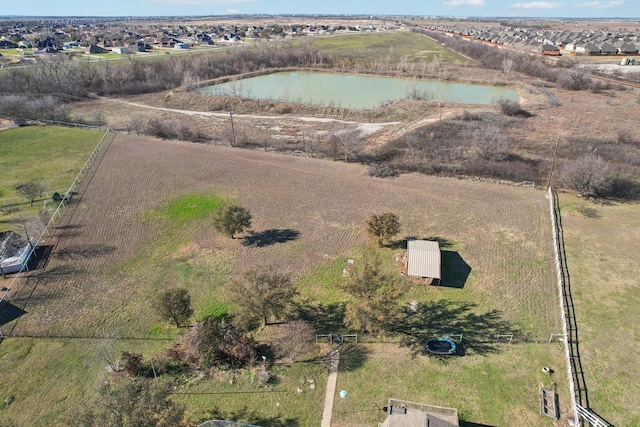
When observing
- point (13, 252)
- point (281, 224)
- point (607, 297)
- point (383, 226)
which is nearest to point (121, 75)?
point (13, 252)

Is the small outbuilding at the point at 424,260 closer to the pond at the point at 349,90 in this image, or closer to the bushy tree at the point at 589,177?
the bushy tree at the point at 589,177

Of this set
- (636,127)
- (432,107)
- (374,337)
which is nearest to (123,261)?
(374,337)

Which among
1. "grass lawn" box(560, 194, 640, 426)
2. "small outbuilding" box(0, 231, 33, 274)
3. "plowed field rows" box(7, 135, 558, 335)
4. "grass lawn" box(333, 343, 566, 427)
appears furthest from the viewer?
"small outbuilding" box(0, 231, 33, 274)

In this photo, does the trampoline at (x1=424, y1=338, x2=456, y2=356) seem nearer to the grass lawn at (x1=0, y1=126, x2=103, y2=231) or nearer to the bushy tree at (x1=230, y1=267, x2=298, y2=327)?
the bushy tree at (x1=230, y1=267, x2=298, y2=327)

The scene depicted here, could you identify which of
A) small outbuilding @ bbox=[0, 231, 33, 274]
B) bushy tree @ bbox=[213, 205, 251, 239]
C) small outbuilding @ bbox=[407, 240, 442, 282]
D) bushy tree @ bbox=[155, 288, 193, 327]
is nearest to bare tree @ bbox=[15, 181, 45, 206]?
small outbuilding @ bbox=[0, 231, 33, 274]

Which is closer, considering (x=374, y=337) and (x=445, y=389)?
(x=445, y=389)

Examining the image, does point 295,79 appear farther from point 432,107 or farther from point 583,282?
point 583,282

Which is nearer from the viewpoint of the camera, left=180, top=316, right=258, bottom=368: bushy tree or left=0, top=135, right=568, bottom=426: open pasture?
left=0, top=135, right=568, bottom=426: open pasture
